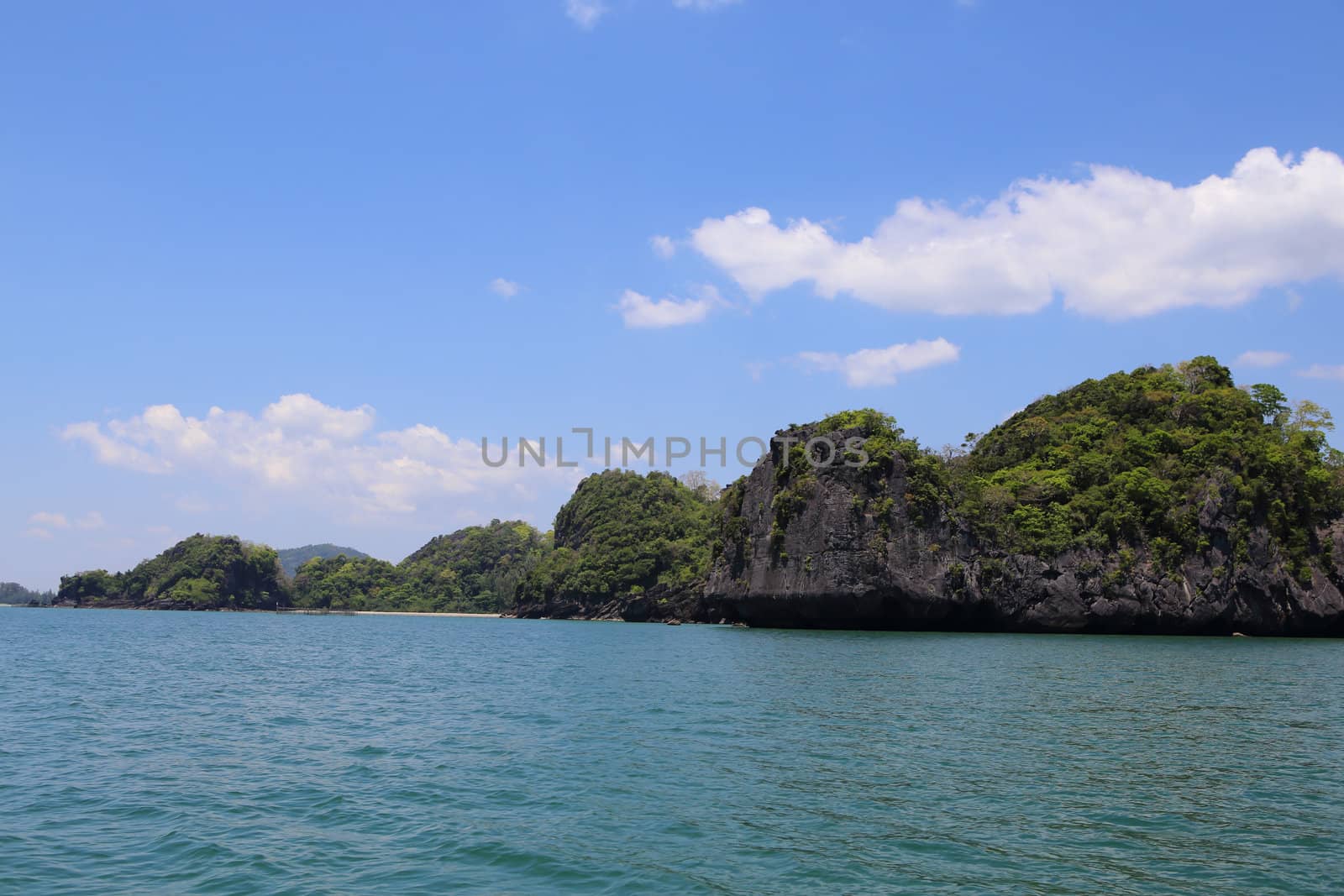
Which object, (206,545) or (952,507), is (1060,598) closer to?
(952,507)

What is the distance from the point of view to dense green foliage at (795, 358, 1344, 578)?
52.6 meters

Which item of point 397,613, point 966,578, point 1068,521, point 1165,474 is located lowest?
point 397,613

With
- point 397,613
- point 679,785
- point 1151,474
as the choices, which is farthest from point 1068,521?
point 397,613

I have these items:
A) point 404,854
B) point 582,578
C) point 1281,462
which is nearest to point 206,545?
point 582,578

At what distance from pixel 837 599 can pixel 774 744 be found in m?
43.1

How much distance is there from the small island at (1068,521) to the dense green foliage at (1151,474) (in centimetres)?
12

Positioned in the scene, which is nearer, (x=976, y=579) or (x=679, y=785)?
(x=679, y=785)

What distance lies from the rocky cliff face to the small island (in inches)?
4.3

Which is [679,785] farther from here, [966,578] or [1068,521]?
[1068,521]

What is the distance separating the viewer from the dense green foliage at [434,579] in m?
148

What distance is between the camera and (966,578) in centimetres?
Answer: 5619

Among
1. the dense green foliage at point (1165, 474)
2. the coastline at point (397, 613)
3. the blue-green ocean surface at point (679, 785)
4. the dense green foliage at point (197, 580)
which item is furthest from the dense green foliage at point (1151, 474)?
the dense green foliage at point (197, 580)

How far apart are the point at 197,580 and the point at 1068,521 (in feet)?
433

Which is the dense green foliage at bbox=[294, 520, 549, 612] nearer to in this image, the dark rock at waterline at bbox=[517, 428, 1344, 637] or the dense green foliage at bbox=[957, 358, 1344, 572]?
the dark rock at waterline at bbox=[517, 428, 1344, 637]
